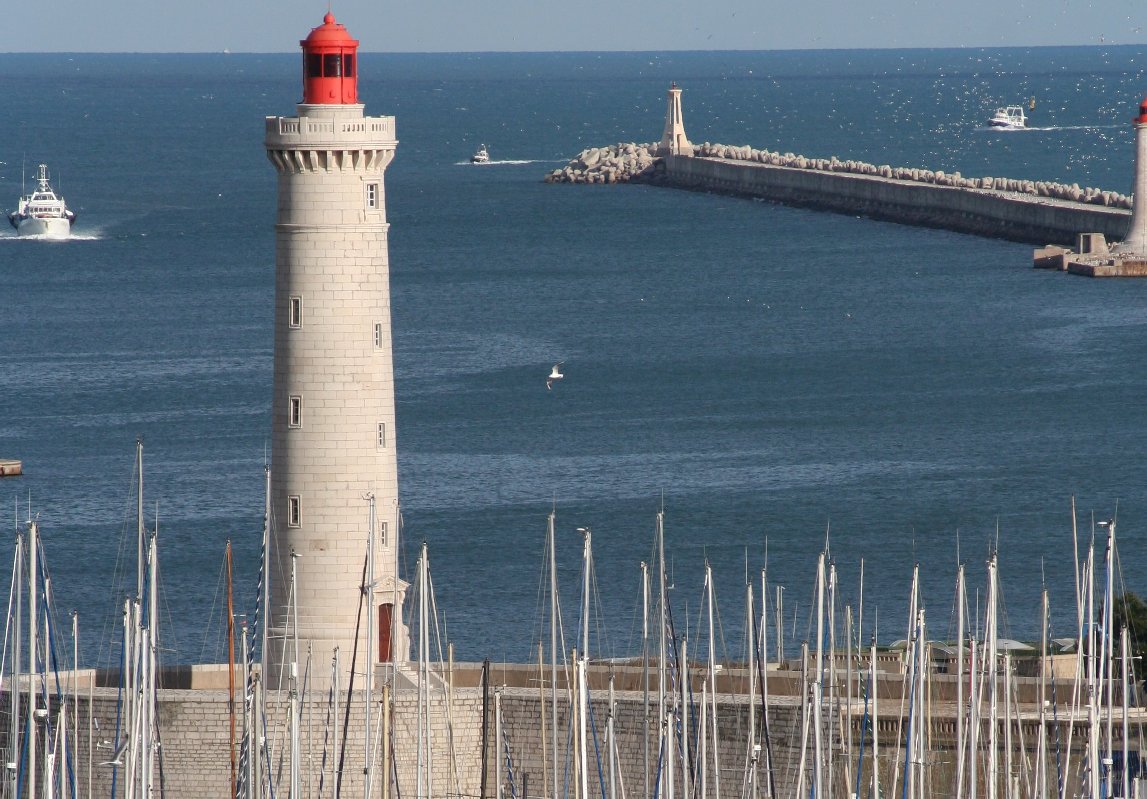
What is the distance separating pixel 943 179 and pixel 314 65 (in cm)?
9997

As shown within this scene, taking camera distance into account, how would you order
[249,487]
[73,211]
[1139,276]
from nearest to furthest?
[249,487], [1139,276], [73,211]

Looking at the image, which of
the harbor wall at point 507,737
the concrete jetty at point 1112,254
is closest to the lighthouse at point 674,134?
the concrete jetty at point 1112,254

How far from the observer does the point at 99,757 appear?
26.1 m

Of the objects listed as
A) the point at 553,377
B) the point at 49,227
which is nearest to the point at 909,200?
the point at 49,227

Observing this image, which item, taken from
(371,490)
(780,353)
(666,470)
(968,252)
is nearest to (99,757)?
(371,490)

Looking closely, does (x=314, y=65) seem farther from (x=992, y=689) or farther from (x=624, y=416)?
(x=624, y=416)

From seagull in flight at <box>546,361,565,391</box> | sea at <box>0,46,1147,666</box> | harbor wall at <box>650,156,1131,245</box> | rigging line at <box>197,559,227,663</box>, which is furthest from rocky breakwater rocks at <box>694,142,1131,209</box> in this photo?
rigging line at <box>197,559,227,663</box>

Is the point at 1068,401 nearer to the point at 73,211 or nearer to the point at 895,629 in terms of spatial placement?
the point at 895,629

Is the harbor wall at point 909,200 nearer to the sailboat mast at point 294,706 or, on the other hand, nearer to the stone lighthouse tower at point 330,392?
the stone lighthouse tower at point 330,392

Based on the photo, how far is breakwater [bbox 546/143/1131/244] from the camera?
10744 cm

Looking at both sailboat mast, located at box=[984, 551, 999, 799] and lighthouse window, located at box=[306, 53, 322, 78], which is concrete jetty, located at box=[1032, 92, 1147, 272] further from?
sailboat mast, located at box=[984, 551, 999, 799]

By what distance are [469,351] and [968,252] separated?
36.2 meters

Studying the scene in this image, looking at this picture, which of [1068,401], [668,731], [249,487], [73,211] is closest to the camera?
[668,731]

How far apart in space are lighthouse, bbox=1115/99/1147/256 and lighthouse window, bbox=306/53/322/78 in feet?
203
